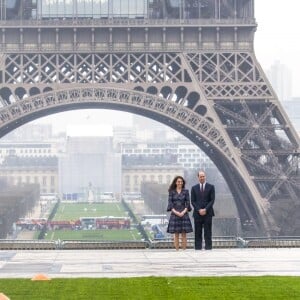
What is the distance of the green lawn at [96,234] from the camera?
66125mm

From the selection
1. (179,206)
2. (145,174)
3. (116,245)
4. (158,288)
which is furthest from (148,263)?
(145,174)

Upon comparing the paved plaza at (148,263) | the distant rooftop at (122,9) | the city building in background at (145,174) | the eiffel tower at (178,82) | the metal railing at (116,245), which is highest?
the distant rooftop at (122,9)

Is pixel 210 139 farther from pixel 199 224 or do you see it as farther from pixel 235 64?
pixel 199 224

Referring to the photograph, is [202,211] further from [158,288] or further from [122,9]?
[122,9]

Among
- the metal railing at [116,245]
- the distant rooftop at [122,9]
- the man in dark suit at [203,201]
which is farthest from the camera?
the distant rooftop at [122,9]

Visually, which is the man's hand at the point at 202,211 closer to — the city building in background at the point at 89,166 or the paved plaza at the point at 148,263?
the paved plaza at the point at 148,263

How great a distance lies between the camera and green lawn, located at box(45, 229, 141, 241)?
66.1 meters

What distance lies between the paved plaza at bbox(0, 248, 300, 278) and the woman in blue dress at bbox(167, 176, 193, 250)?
1.62 ft

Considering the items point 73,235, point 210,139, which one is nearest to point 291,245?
point 210,139

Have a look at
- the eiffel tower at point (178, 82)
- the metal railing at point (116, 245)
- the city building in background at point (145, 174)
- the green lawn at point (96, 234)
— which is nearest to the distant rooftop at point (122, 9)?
the eiffel tower at point (178, 82)

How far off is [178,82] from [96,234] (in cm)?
2689

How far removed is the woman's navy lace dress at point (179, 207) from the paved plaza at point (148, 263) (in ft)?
1.55

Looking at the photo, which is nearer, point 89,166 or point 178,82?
point 178,82

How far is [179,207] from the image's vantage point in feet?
61.4
